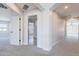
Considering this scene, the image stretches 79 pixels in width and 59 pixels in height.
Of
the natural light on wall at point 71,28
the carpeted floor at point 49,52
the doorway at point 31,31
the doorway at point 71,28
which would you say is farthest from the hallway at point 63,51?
the doorway at point 31,31

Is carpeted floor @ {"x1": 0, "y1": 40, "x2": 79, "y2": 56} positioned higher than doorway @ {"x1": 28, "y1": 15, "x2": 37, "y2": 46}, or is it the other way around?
doorway @ {"x1": 28, "y1": 15, "x2": 37, "y2": 46}

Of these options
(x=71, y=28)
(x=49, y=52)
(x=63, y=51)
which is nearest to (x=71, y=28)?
(x=71, y=28)

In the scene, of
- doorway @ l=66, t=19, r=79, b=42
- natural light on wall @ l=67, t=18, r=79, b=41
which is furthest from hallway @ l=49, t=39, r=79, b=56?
natural light on wall @ l=67, t=18, r=79, b=41

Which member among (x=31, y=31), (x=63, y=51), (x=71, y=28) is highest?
(x=71, y=28)

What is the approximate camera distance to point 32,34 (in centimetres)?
713

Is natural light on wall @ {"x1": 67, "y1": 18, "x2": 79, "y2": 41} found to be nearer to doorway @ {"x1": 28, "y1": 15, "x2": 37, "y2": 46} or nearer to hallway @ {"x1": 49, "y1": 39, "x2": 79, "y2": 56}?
doorway @ {"x1": 28, "y1": 15, "x2": 37, "y2": 46}

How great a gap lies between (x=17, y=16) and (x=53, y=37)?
8.93 feet

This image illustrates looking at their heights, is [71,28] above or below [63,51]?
above

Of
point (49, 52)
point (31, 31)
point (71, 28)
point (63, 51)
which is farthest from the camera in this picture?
point (71, 28)

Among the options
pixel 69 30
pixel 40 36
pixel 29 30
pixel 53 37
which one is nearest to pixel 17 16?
pixel 29 30

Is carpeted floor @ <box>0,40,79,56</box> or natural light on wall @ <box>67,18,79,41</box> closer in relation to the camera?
carpeted floor @ <box>0,40,79,56</box>

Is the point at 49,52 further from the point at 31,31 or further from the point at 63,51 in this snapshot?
the point at 31,31

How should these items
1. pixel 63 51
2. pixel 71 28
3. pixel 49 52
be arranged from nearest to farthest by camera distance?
pixel 49 52, pixel 63 51, pixel 71 28

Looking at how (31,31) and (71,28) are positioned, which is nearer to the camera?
(31,31)
